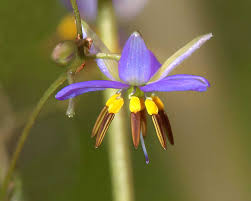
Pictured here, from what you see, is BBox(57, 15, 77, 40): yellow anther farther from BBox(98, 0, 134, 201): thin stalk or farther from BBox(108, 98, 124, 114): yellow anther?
BBox(108, 98, 124, 114): yellow anther

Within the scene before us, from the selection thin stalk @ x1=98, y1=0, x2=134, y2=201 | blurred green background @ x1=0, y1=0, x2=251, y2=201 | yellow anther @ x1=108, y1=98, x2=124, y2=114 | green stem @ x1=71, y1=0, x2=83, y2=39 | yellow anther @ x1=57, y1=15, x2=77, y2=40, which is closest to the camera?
green stem @ x1=71, y1=0, x2=83, y2=39

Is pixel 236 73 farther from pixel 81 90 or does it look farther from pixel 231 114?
pixel 81 90

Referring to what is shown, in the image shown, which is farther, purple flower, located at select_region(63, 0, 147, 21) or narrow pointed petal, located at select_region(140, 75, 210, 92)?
purple flower, located at select_region(63, 0, 147, 21)

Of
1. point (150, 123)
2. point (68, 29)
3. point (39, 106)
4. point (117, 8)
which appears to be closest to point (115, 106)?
point (39, 106)

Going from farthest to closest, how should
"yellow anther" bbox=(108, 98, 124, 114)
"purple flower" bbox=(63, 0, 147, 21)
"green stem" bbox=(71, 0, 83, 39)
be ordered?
"purple flower" bbox=(63, 0, 147, 21) < "yellow anther" bbox=(108, 98, 124, 114) < "green stem" bbox=(71, 0, 83, 39)

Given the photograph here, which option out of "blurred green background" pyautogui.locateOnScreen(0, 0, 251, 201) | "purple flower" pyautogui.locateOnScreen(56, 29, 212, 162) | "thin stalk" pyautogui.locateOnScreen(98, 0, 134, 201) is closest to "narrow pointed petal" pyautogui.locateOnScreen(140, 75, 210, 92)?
"purple flower" pyautogui.locateOnScreen(56, 29, 212, 162)

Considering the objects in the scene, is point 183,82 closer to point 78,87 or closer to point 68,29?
point 78,87
